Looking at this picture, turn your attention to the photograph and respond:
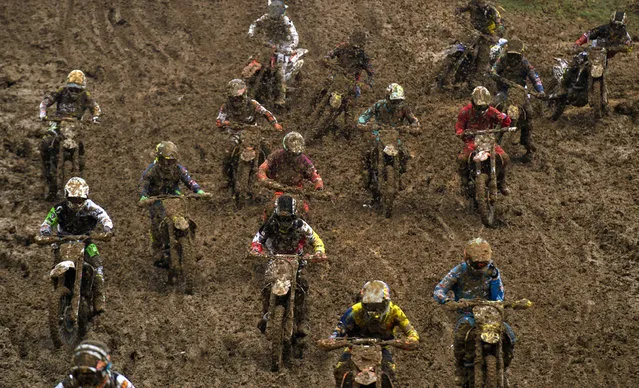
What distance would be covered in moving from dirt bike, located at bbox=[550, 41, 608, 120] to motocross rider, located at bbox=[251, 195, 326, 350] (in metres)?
8.40

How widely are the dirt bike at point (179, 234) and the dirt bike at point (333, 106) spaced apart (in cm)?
554

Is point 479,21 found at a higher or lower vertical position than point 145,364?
higher

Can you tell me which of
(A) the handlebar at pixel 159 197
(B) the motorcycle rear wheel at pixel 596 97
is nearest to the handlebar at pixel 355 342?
(A) the handlebar at pixel 159 197

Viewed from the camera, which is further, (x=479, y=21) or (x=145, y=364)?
(x=479, y=21)

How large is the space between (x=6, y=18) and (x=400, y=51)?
31.1ft

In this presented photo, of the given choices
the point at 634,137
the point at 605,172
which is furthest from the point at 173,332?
the point at 634,137

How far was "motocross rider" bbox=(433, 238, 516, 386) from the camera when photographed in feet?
46.1

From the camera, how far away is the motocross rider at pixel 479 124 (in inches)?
746

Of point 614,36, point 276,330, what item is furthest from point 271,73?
point 276,330

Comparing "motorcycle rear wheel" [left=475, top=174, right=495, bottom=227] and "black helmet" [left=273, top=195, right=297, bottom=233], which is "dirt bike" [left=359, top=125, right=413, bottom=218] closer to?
"motorcycle rear wheel" [left=475, top=174, right=495, bottom=227]

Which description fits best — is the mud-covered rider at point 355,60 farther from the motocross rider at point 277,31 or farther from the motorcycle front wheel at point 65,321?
the motorcycle front wheel at point 65,321

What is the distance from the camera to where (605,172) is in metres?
20.7

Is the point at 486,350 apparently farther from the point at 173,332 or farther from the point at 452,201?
the point at 452,201

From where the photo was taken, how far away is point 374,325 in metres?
13.8
